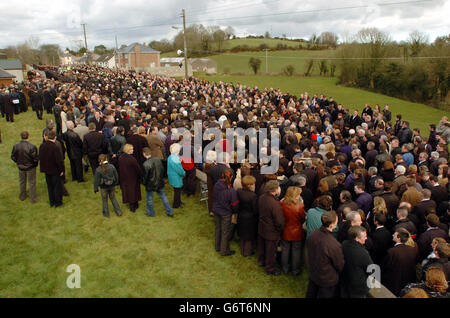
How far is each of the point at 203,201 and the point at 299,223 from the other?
145 inches

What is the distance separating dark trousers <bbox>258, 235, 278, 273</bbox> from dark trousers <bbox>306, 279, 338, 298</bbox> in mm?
1010

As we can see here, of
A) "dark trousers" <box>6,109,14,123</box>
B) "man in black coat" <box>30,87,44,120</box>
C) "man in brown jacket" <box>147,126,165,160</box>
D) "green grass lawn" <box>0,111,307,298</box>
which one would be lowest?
"green grass lawn" <box>0,111,307,298</box>

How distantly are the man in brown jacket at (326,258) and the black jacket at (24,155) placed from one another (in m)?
6.96

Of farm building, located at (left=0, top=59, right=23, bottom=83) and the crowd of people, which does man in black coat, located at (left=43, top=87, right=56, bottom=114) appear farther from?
farm building, located at (left=0, top=59, right=23, bottom=83)

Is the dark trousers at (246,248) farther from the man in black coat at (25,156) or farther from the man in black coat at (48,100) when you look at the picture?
the man in black coat at (48,100)

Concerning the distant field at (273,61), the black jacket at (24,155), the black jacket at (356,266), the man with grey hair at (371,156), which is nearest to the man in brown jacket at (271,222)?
the black jacket at (356,266)

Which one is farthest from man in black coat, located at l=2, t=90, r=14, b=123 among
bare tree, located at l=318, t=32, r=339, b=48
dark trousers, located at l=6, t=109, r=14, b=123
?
bare tree, located at l=318, t=32, r=339, b=48

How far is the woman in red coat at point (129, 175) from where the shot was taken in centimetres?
675

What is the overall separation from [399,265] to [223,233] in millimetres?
2967

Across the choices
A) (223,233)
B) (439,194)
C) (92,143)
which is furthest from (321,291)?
(92,143)

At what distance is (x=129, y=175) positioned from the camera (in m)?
6.90

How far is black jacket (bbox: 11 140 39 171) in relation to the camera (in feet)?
23.6
